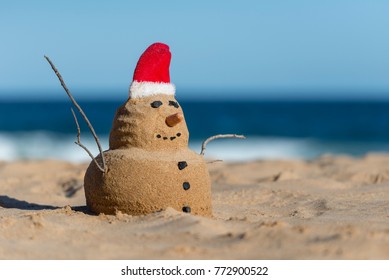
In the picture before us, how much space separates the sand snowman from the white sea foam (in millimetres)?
14387

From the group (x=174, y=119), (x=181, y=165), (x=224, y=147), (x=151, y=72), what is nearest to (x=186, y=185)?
(x=181, y=165)

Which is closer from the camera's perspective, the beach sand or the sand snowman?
the beach sand

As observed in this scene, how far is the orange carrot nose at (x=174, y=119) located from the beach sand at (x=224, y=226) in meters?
0.69

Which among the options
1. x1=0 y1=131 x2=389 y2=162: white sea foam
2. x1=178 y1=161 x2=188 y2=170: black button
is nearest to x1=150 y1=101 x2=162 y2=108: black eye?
x1=178 y1=161 x2=188 y2=170: black button

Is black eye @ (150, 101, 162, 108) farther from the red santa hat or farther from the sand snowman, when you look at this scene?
the red santa hat

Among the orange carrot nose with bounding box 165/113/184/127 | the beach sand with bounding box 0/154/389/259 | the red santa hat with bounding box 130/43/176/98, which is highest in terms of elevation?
the red santa hat with bounding box 130/43/176/98

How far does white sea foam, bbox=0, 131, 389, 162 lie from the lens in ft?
71.2

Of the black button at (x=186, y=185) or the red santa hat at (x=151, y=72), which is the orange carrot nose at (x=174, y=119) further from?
the black button at (x=186, y=185)

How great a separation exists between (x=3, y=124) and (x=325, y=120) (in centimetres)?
1673

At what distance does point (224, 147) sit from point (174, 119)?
17.2 m

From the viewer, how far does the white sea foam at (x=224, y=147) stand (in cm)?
2170

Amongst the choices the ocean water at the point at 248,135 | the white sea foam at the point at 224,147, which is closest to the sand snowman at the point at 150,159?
A: the ocean water at the point at 248,135

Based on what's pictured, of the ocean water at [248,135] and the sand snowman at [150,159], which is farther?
the ocean water at [248,135]

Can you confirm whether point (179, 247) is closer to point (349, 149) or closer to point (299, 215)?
point (299, 215)
